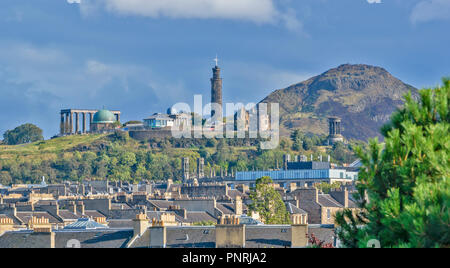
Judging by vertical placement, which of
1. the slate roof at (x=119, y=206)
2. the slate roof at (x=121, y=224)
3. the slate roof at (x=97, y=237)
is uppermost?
the slate roof at (x=119, y=206)

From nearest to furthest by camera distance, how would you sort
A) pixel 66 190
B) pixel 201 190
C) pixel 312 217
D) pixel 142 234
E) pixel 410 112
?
1. pixel 410 112
2. pixel 142 234
3. pixel 312 217
4. pixel 201 190
5. pixel 66 190

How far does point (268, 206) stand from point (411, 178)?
6584 centimetres

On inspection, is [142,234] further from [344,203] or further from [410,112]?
[344,203]

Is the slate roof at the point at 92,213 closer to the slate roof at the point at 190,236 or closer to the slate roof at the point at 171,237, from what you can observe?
the slate roof at the point at 171,237

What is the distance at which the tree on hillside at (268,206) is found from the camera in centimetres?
8300

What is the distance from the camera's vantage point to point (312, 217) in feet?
309

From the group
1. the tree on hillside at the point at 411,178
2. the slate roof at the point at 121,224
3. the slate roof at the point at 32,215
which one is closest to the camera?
the tree on hillside at the point at 411,178

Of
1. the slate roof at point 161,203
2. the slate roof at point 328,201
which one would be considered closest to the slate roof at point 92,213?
the slate roof at point 161,203

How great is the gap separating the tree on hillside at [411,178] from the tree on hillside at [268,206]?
5641cm

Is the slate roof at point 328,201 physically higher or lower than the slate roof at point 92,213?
higher

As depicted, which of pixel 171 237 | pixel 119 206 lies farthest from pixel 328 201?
pixel 171 237
